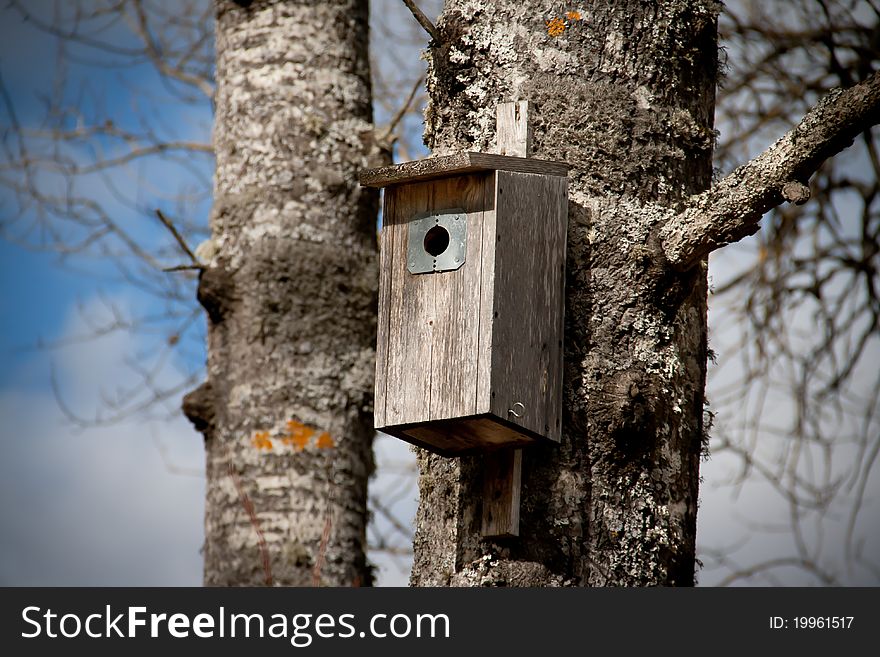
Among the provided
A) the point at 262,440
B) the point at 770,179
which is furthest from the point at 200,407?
the point at 770,179

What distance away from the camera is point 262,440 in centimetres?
450

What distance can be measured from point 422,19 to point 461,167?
0.37 metres

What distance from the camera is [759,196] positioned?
2723mm

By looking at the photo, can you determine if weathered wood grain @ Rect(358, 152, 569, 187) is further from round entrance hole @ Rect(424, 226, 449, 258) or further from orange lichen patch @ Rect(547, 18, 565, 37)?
orange lichen patch @ Rect(547, 18, 565, 37)

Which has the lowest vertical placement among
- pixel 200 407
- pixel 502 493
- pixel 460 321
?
pixel 502 493

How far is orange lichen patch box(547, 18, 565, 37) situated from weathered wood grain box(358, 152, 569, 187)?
11.6 inches

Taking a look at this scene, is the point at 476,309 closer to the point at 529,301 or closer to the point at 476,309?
the point at 476,309

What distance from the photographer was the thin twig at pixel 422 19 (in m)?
2.95

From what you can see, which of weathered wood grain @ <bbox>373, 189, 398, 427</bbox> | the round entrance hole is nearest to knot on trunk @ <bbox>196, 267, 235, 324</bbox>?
weathered wood grain @ <bbox>373, 189, 398, 427</bbox>

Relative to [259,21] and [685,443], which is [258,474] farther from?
[685,443]

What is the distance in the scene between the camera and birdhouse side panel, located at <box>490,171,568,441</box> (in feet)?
9.02

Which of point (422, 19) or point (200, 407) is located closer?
point (422, 19)

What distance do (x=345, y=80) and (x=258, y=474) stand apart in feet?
4.86

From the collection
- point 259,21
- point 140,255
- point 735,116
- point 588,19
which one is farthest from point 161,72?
point 588,19
